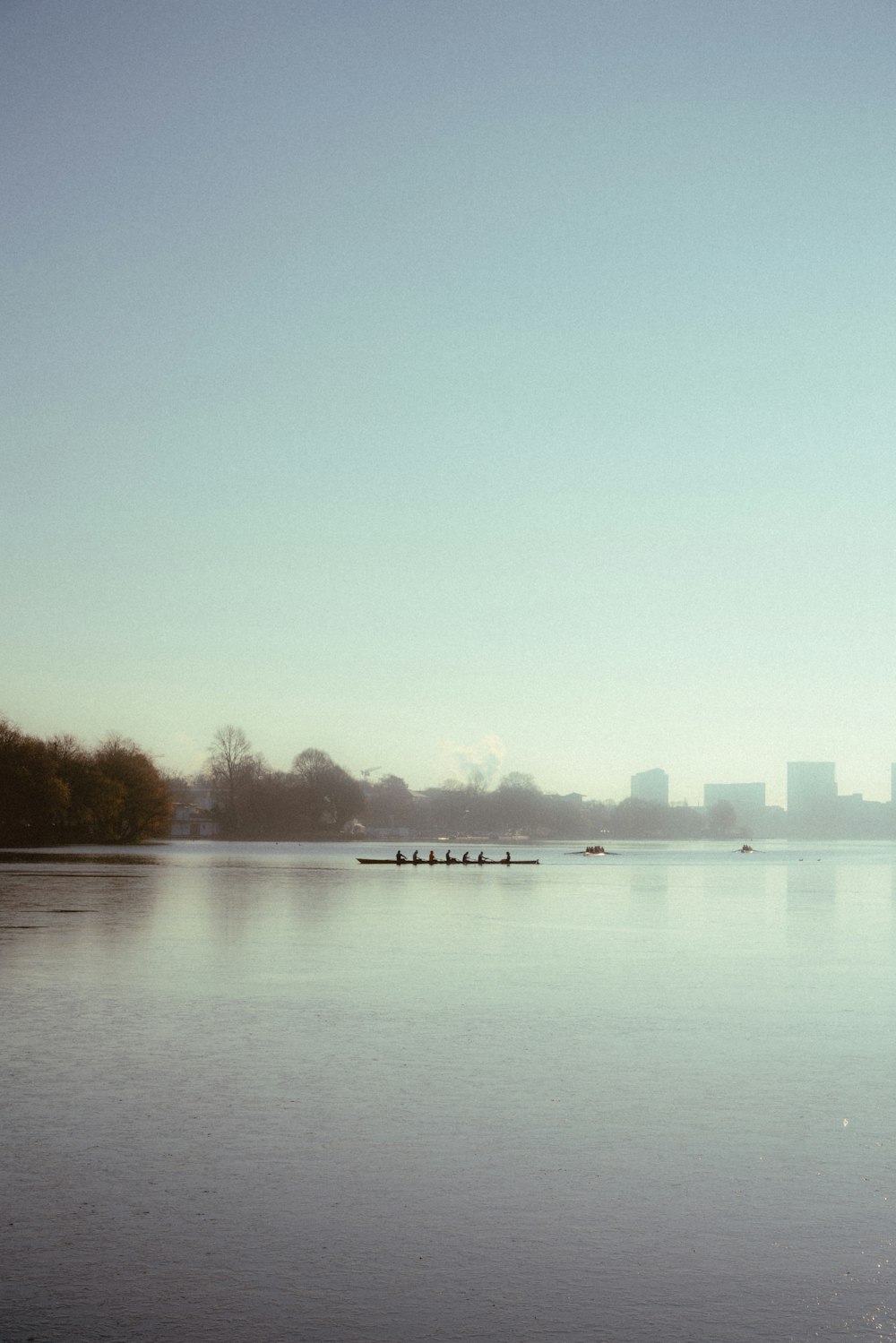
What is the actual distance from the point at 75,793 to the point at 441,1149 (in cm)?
10055

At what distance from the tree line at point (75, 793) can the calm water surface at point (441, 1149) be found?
77.7 metres

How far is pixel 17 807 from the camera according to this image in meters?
100

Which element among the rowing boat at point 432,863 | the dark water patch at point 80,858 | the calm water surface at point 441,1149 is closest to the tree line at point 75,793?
the dark water patch at point 80,858

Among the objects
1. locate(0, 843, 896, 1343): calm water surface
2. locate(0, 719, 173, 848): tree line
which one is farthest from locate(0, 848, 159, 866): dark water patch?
locate(0, 843, 896, 1343): calm water surface

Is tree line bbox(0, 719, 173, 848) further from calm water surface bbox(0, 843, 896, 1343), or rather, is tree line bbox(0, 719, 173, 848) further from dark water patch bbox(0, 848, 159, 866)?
calm water surface bbox(0, 843, 896, 1343)

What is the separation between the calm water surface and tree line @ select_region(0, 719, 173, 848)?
7774cm

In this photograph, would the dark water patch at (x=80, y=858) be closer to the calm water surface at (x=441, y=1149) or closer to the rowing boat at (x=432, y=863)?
the rowing boat at (x=432, y=863)

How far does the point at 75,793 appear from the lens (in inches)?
4173

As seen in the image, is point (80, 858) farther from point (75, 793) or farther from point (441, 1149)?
point (441, 1149)

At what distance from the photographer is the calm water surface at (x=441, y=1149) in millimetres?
7230

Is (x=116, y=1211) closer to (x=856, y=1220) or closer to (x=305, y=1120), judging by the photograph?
(x=305, y=1120)

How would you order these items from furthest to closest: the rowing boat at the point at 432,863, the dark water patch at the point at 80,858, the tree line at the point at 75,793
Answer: the tree line at the point at 75,793, the rowing boat at the point at 432,863, the dark water patch at the point at 80,858

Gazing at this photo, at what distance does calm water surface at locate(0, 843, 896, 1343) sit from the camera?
7230mm

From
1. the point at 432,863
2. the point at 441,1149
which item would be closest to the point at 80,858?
the point at 432,863
